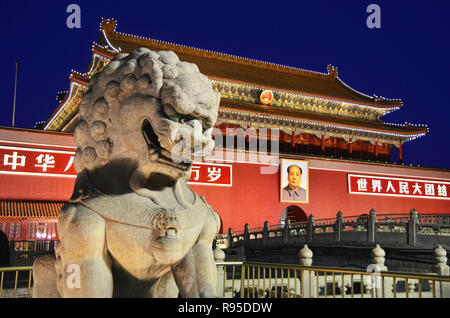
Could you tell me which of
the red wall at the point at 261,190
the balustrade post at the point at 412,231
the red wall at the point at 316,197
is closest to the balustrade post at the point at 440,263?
the balustrade post at the point at 412,231

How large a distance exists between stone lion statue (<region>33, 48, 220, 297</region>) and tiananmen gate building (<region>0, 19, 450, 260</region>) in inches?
376

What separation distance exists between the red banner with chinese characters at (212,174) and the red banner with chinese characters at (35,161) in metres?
3.83

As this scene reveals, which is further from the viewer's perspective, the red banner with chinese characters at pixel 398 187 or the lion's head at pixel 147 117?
the red banner with chinese characters at pixel 398 187

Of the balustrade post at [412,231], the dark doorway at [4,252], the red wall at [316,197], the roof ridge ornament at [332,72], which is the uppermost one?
the roof ridge ornament at [332,72]

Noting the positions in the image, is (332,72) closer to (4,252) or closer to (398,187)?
(398,187)

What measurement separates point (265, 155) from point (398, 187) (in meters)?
5.89

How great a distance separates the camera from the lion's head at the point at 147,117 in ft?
6.93

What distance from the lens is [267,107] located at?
55.0ft

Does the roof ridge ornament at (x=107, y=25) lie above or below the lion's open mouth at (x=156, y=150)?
above

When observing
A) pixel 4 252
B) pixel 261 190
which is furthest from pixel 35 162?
pixel 261 190

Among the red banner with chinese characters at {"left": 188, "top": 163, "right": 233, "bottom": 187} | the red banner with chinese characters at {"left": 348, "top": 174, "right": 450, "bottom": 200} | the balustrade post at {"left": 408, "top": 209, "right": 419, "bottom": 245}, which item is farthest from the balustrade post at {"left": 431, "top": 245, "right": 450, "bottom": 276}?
the red banner with chinese characters at {"left": 348, "top": 174, "right": 450, "bottom": 200}

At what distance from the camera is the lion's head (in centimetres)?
211

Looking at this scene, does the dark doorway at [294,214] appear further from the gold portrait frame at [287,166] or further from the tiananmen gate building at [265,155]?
the gold portrait frame at [287,166]

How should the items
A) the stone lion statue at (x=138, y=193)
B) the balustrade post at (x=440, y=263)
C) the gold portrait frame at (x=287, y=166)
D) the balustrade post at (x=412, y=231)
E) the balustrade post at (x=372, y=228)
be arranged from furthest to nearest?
the gold portrait frame at (x=287, y=166) → the balustrade post at (x=372, y=228) → the balustrade post at (x=412, y=231) → the balustrade post at (x=440, y=263) → the stone lion statue at (x=138, y=193)
